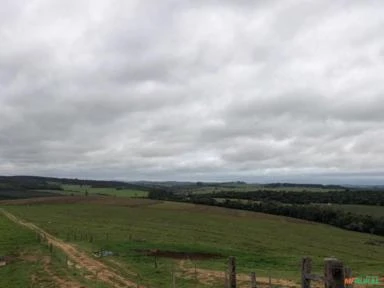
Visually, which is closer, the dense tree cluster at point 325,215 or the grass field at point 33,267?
the grass field at point 33,267

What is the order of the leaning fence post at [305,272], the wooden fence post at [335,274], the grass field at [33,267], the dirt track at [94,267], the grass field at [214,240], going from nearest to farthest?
the wooden fence post at [335,274] < the leaning fence post at [305,272] < the dirt track at [94,267] < the grass field at [33,267] < the grass field at [214,240]

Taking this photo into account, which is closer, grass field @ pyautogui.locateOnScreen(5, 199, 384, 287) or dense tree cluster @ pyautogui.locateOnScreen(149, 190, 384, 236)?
grass field @ pyautogui.locateOnScreen(5, 199, 384, 287)

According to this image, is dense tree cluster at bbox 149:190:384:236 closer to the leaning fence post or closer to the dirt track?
the dirt track

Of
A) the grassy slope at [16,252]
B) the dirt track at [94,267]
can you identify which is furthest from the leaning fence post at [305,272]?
the grassy slope at [16,252]

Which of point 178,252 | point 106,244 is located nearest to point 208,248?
point 178,252

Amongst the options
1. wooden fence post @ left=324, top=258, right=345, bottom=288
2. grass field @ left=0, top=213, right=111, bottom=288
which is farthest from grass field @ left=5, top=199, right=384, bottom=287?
wooden fence post @ left=324, top=258, right=345, bottom=288

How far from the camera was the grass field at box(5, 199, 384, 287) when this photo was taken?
3653 cm

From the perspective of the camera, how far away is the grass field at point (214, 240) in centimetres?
3653

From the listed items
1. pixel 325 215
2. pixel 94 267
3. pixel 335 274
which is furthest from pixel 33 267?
pixel 325 215

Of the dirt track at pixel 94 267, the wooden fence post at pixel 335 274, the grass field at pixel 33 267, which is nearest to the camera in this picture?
the wooden fence post at pixel 335 274

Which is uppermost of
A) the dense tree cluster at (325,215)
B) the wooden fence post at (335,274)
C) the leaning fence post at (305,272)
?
the wooden fence post at (335,274)

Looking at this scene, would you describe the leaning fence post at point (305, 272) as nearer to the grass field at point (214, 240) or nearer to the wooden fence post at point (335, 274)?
the wooden fence post at point (335, 274)

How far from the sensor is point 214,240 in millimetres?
60312

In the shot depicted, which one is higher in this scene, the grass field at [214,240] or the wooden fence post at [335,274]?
the wooden fence post at [335,274]
